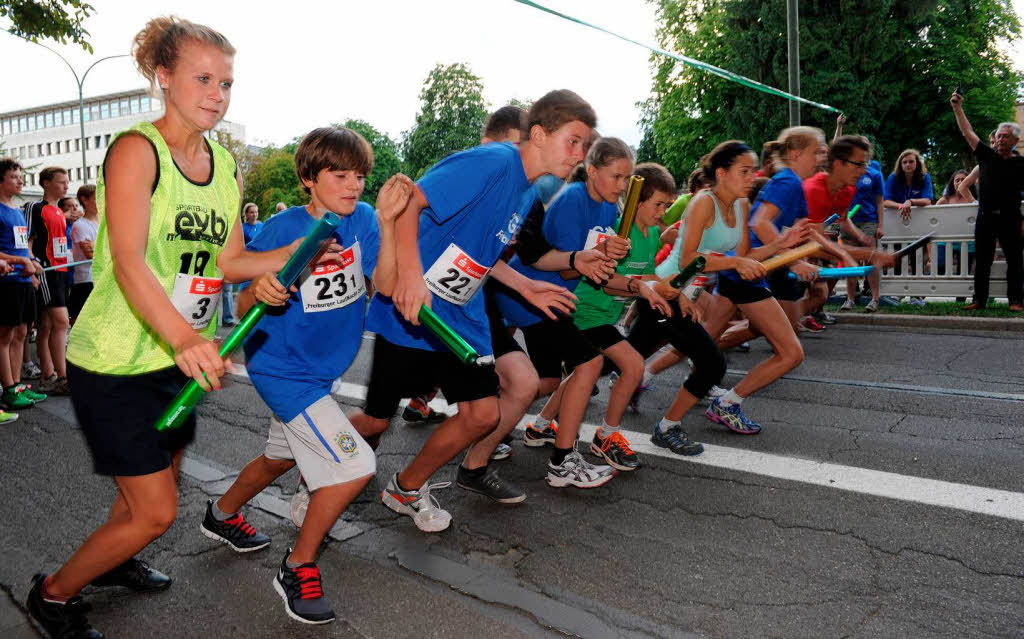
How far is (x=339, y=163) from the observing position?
3145mm

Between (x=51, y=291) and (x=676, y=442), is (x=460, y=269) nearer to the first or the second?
(x=676, y=442)

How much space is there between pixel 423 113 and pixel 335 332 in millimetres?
59145

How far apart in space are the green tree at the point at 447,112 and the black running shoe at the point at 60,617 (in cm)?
5608

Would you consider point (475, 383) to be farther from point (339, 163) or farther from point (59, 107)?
point (59, 107)

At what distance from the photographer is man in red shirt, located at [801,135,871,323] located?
570 centimetres

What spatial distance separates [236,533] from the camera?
3.47m

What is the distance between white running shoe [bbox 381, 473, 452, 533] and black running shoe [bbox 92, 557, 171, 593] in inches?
40.6

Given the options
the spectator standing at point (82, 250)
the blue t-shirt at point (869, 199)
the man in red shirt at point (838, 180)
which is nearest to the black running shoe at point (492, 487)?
the man in red shirt at point (838, 180)

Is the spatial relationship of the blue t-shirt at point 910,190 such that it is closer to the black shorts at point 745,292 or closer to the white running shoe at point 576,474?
the black shorts at point 745,292

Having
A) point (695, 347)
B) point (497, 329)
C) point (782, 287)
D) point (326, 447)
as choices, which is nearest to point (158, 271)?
point (326, 447)

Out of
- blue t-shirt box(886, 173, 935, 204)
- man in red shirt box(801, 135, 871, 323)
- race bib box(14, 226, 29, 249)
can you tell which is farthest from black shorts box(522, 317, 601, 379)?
blue t-shirt box(886, 173, 935, 204)

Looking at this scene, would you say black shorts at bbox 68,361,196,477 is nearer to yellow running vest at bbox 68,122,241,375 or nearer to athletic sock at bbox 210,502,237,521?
yellow running vest at bbox 68,122,241,375

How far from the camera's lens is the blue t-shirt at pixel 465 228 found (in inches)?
126

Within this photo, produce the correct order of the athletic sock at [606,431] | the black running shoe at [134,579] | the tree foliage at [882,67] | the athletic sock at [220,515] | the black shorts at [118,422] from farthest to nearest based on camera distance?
the tree foliage at [882,67] → the athletic sock at [606,431] → the athletic sock at [220,515] → the black running shoe at [134,579] → the black shorts at [118,422]
